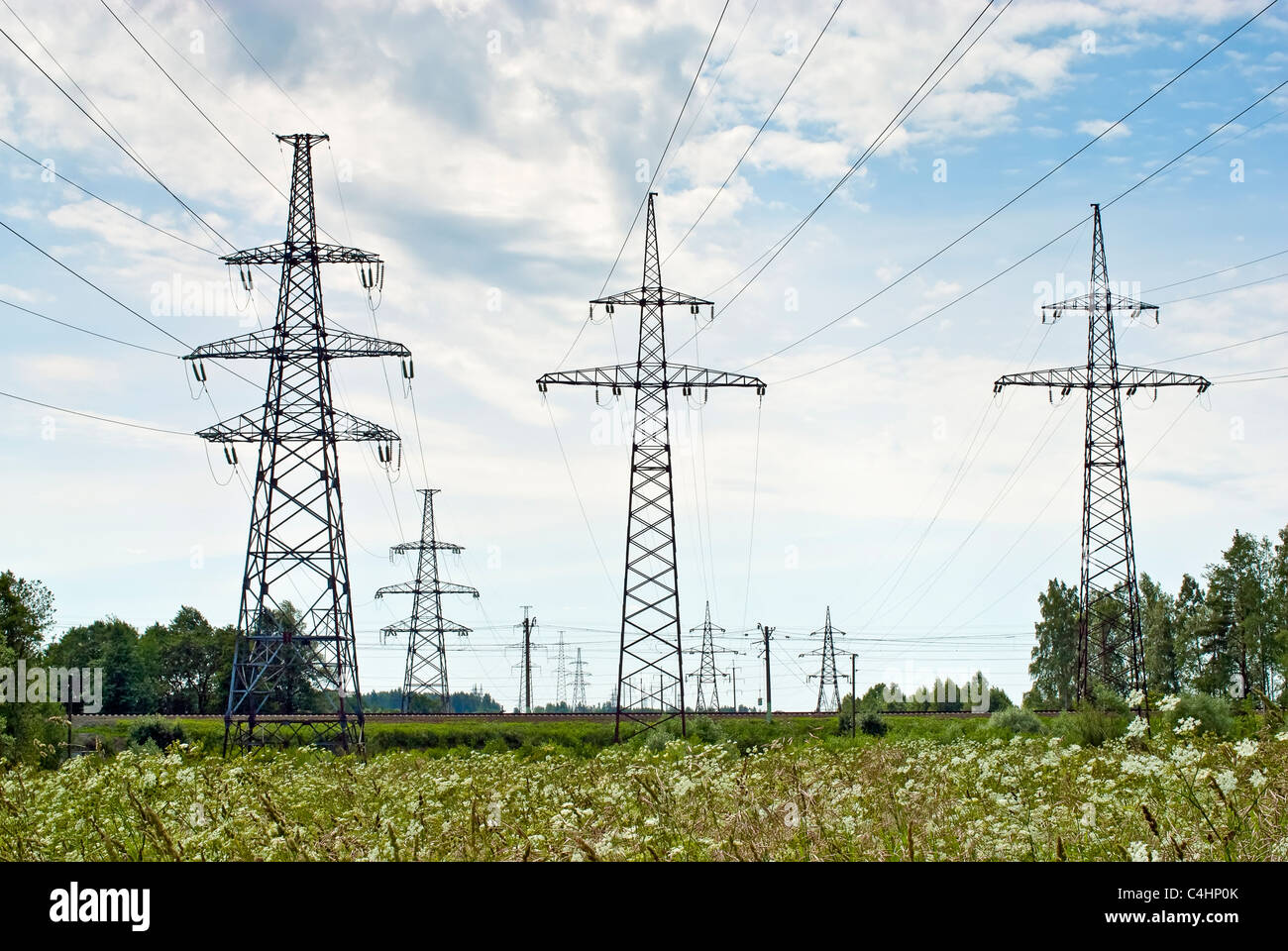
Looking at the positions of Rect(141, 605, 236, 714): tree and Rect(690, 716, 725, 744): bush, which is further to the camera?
Rect(141, 605, 236, 714): tree

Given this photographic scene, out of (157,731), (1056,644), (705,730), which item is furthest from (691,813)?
(1056,644)

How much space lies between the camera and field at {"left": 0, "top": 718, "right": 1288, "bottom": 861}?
20.2ft

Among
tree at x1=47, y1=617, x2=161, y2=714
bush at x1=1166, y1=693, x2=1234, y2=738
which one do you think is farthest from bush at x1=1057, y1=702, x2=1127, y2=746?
tree at x1=47, y1=617, x2=161, y2=714

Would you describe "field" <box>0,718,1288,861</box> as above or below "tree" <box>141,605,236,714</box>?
above

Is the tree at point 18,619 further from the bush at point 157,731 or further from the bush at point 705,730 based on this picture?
the bush at point 705,730

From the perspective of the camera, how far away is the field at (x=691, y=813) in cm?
615

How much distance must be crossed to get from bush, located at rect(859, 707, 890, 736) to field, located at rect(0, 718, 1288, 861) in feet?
122

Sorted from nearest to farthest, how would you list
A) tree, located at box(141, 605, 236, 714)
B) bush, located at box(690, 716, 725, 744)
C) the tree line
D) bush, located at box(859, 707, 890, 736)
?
1. bush, located at box(690, 716, 725, 744)
2. bush, located at box(859, 707, 890, 736)
3. the tree line
4. tree, located at box(141, 605, 236, 714)

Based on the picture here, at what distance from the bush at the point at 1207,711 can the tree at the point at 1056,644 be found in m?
82.3

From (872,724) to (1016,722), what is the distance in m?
14.9

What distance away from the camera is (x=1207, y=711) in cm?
2652

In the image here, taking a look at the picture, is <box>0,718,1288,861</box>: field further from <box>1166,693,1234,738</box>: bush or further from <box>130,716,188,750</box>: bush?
<box>130,716,188,750</box>: bush
